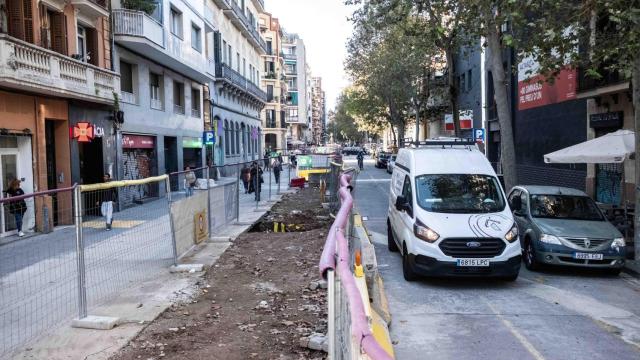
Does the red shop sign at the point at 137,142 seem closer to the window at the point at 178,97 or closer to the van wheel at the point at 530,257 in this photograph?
the window at the point at 178,97

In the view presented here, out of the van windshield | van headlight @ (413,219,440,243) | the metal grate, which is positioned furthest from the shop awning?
van headlight @ (413,219,440,243)

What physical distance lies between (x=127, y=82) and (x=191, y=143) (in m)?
8.10

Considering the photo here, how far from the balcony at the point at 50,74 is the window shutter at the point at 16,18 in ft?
2.78

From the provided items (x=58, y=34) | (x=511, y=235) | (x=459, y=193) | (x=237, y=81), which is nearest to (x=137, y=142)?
(x=58, y=34)

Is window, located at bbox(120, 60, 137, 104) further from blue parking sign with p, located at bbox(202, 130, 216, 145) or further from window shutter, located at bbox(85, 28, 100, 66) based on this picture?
blue parking sign with p, located at bbox(202, 130, 216, 145)

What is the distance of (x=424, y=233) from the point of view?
8.84 meters

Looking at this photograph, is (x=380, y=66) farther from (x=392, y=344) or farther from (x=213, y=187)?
(x=392, y=344)

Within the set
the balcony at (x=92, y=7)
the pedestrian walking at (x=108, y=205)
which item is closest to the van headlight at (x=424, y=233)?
the pedestrian walking at (x=108, y=205)

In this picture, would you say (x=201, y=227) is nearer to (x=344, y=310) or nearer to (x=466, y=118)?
(x=344, y=310)

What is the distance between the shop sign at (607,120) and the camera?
17406mm

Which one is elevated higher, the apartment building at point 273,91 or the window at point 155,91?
the apartment building at point 273,91

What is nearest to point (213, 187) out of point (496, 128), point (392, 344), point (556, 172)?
point (392, 344)

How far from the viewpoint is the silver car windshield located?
35.0ft

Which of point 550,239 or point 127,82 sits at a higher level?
point 127,82
